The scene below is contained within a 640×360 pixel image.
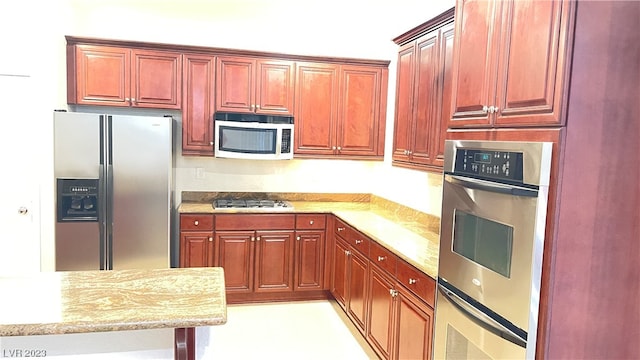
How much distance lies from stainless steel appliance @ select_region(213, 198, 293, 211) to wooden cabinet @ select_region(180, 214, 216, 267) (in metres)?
0.22

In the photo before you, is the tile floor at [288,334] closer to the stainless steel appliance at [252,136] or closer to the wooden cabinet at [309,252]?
the wooden cabinet at [309,252]

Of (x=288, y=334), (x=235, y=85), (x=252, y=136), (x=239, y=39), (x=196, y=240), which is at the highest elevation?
(x=239, y=39)

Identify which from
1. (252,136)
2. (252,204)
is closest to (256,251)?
(252,204)

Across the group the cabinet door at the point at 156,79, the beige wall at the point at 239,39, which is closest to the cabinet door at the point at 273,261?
the beige wall at the point at 239,39

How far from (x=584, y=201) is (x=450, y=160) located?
2.04 ft

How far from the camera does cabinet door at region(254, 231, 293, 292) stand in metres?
4.04

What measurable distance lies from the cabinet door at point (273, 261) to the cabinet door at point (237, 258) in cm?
6

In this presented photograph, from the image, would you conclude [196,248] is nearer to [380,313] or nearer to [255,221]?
[255,221]

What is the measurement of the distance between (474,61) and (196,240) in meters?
2.85

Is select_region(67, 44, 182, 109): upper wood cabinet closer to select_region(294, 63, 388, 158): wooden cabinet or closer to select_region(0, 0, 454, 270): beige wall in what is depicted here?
select_region(0, 0, 454, 270): beige wall

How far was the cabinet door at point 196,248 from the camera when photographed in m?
3.88

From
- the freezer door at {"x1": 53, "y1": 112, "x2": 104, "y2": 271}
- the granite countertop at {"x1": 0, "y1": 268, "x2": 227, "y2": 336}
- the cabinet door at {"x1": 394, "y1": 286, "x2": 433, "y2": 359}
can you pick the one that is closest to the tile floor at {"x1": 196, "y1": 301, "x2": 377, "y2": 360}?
the cabinet door at {"x1": 394, "y1": 286, "x2": 433, "y2": 359}

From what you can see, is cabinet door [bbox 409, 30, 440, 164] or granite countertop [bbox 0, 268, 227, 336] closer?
granite countertop [bbox 0, 268, 227, 336]

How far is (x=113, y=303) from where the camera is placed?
1628mm
